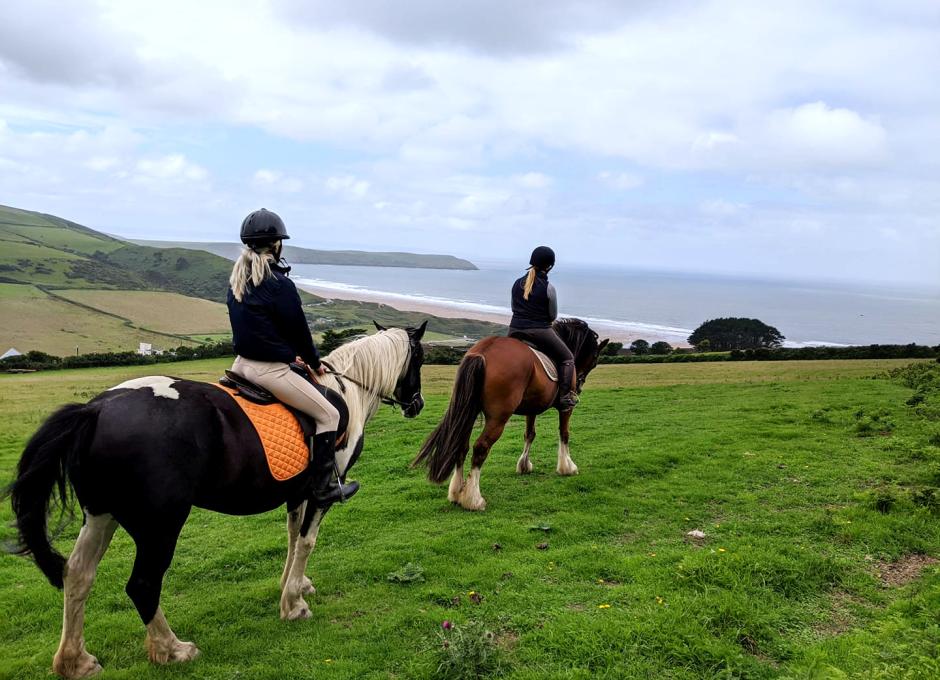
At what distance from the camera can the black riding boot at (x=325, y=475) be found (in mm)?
4957

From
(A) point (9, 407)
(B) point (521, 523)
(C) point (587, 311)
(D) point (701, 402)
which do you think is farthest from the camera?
(C) point (587, 311)

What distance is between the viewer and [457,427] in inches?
306

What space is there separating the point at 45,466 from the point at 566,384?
21.8 ft

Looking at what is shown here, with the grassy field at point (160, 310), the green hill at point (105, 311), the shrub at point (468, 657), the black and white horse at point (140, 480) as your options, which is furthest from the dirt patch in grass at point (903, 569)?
the grassy field at point (160, 310)

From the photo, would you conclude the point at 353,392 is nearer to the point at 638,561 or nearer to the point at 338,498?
the point at 338,498

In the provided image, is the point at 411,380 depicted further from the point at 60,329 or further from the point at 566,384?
the point at 60,329

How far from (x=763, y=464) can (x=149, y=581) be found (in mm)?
8976

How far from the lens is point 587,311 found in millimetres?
87938

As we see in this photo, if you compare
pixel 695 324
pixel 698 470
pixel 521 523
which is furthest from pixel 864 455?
pixel 695 324

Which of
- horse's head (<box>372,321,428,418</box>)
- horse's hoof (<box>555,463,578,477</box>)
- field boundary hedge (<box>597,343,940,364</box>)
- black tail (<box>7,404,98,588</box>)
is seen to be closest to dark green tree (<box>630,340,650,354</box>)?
field boundary hedge (<box>597,343,940,364</box>)

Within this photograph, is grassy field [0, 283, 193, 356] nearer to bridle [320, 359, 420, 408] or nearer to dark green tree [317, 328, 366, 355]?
dark green tree [317, 328, 366, 355]

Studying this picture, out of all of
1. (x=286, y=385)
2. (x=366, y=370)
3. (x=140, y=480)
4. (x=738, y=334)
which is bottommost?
(x=140, y=480)

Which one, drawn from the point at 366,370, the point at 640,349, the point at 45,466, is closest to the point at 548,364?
the point at 366,370

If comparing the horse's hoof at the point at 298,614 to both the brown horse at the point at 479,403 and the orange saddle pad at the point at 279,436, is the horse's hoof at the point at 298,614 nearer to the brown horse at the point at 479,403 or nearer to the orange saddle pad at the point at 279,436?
the orange saddle pad at the point at 279,436
